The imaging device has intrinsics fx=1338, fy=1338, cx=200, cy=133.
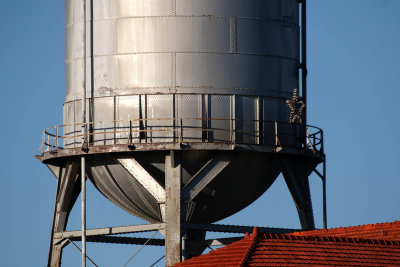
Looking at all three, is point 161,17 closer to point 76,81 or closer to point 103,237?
point 76,81

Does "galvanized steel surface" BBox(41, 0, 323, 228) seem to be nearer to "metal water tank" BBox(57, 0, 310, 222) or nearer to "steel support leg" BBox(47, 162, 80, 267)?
"metal water tank" BBox(57, 0, 310, 222)

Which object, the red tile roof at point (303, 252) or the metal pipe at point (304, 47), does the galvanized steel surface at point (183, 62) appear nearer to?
the metal pipe at point (304, 47)

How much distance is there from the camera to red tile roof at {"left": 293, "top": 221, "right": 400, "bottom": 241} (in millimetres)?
32719

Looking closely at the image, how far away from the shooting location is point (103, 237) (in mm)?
40844

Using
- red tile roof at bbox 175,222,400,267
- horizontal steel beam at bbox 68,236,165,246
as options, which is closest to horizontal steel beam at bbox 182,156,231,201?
horizontal steel beam at bbox 68,236,165,246

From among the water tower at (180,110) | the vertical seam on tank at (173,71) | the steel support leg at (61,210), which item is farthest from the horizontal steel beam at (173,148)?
the vertical seam on tank at (173,71)

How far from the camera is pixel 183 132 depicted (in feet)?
123

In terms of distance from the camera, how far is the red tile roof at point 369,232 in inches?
1288

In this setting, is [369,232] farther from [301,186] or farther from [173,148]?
[301,186]

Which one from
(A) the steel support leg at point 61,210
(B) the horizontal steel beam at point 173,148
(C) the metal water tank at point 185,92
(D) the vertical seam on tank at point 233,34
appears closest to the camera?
(B) the horizontal steel beam at point 173,148

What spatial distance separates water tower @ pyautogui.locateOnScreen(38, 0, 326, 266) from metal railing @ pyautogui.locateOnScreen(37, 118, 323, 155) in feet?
0.09

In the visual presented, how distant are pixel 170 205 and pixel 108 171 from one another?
8.03 ft

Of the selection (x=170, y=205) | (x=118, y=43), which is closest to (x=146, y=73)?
(x=118, y=43)

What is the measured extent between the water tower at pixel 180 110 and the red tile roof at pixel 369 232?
14.4 feet
